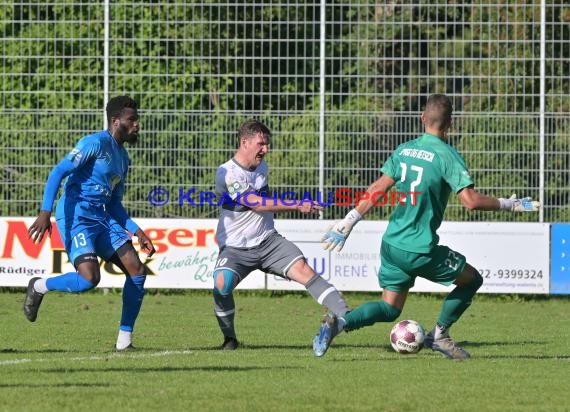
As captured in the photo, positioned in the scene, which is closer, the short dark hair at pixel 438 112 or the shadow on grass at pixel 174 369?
the shadow on grass at pixel 174 369

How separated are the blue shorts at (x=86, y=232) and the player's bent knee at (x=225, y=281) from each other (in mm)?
863

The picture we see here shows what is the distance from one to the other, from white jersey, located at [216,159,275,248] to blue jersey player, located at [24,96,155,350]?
0.75m

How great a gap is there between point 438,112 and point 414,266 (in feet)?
3.91

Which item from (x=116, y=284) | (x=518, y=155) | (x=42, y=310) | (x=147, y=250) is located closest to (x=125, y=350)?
(x=147, y=250)

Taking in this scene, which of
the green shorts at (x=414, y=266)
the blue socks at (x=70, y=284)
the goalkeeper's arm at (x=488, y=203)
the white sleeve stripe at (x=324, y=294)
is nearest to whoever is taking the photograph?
the goalkeeper's arm at (x=488, y=203)

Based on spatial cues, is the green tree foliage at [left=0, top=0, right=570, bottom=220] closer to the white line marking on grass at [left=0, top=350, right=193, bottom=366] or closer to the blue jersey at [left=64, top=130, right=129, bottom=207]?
the blue jersey at [left=64, top=130, right=129, bottom=207]

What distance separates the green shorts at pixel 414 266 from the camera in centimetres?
997

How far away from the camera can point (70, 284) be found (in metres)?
11.1

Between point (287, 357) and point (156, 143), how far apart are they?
955cm

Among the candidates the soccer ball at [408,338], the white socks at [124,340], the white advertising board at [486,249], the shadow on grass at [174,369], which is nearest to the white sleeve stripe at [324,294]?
the soccer ball at [408,338]

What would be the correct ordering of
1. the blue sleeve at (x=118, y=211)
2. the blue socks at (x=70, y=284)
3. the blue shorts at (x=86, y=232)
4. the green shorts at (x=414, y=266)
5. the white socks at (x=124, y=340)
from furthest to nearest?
the blue sleeve at (x=118, y=211), the white socks at (x=124, y=340), the blue shorts at (x=86, y=232), the blue socks at (x=70, y=284), the green shorts at (x=414, y=266)

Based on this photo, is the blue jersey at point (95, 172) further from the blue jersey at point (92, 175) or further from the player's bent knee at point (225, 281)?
the player's bent knee at point (225, 281)

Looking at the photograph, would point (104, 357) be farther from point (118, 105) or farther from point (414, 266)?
point (414, 266)

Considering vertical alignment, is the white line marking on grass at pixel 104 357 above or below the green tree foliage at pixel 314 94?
below
